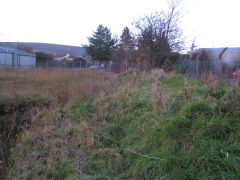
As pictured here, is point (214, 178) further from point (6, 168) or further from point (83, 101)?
point (83, 101)

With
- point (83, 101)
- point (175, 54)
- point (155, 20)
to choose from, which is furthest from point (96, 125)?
point (155, 20)

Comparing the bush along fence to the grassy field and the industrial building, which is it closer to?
the grassy field

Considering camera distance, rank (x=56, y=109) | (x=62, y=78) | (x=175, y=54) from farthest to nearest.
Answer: (x=175, y=54) < (x=62, y=78) < (x=56, y=109)

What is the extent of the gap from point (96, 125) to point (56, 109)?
1715 mm

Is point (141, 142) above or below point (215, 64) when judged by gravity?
below

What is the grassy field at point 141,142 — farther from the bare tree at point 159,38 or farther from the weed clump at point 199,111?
the bare tree at point 159,38

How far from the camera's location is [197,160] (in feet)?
7.38

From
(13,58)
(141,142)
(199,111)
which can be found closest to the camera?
(199,111)

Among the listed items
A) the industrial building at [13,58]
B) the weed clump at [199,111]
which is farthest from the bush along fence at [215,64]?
the industrial building at [13,58]

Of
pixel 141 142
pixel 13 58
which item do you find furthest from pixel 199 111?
pixel 13 58

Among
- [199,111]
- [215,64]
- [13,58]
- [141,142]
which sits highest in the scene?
[13,58]

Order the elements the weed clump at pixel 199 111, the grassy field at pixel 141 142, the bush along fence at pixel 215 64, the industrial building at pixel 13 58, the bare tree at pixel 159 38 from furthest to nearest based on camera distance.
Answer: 1. the industrial building at pixel 13 58
2. the bare tree at pixel 159 38
3. the bush along fence at pixel 215 64
4. the weed clump at pixel 199 111
5. the grassy field at pixel 141 142

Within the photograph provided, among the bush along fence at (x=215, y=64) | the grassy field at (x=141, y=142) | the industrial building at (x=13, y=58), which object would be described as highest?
the industrial building at (x=13, y=58)

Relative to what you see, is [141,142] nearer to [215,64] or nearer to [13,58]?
[215,64]
